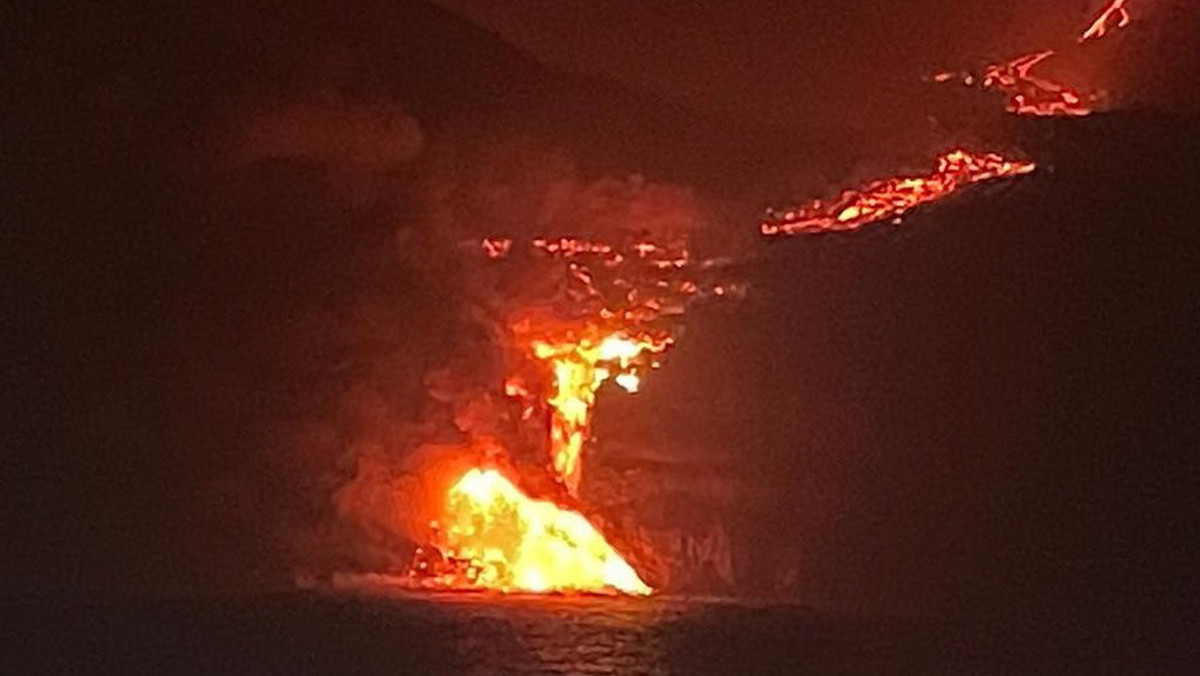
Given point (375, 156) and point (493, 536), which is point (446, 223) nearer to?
point (375, 156)

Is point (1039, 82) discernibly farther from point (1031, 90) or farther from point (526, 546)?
point (526, 546)

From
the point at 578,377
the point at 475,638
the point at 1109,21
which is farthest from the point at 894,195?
the point at 475,638

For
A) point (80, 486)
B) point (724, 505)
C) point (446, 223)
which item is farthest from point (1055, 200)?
point (80, 486)

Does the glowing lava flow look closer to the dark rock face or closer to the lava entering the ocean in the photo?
the dark rock face

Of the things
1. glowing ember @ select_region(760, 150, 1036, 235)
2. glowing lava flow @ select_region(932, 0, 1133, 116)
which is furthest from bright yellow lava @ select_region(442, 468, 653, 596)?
glowing lava flow @ select_region(932, 0, 1133, 116)

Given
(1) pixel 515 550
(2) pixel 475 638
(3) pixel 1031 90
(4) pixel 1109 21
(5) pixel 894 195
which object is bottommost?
(2) pixel 475 638

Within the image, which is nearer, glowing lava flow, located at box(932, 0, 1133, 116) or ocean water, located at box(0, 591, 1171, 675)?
ocean water, located at box(0, 591, 1171, 675)

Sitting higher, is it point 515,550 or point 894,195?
point 894,195

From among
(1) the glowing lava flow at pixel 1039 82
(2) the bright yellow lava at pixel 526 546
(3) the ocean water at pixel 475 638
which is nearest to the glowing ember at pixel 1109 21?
(1) the glowing lava flow at pixel 1039 82
